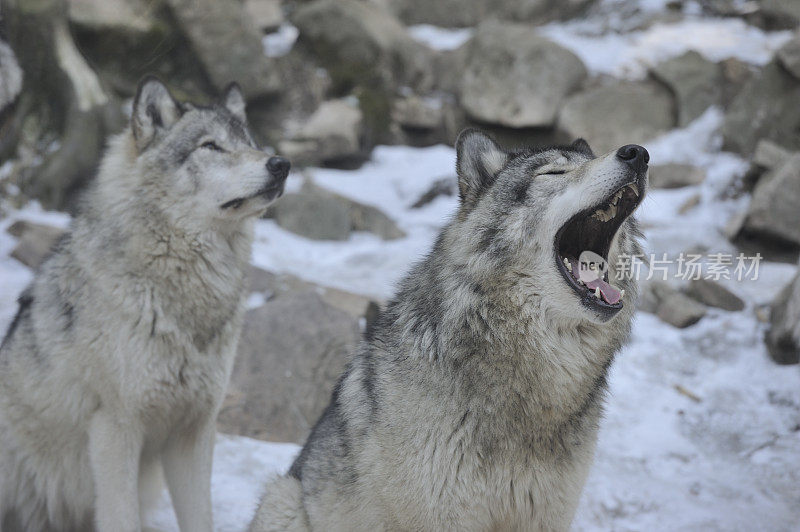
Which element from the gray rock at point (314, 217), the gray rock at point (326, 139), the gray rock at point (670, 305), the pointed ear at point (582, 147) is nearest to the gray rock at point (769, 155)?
Result: the gray rock at point (670, 305)

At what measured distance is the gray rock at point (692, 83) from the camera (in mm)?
12367

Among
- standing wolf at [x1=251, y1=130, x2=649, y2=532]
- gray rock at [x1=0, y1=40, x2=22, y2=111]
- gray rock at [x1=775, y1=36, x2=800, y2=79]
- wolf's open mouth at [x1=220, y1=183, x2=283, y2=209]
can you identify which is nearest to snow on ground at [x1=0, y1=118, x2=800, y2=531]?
standing wolf at [x1=251, y1=130, x2=649, y2=532]

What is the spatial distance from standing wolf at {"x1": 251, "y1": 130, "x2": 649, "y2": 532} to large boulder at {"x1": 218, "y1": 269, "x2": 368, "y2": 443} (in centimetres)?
274

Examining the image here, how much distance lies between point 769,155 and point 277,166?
312 inches

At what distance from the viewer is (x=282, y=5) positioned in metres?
15.9

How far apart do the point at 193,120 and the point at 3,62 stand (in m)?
1.05

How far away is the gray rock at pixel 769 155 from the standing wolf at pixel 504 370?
7.57 m

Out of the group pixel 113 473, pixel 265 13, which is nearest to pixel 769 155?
pixel 113 473


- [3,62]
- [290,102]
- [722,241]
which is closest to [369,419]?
[3,62]

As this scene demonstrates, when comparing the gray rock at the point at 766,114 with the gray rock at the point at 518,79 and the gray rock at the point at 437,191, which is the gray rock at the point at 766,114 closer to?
the gray rock at the point at 518,79

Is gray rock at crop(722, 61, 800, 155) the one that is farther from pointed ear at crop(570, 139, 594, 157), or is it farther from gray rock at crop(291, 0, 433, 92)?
pointed ear at crop(570, 139, 594, 157)

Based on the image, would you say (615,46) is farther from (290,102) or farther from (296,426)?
(296,426)

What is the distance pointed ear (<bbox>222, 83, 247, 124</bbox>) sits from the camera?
185 inches

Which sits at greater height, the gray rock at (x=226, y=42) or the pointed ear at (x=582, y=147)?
the pointed ear at (x=582, y=147)
